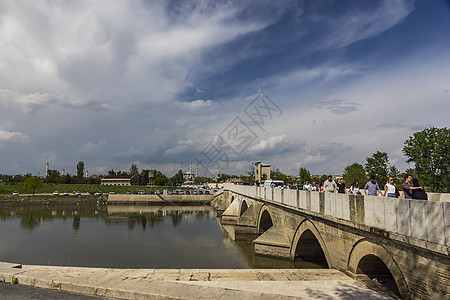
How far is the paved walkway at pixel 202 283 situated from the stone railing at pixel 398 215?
2.06m

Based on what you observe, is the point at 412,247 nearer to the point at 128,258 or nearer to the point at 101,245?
the point at 128,258

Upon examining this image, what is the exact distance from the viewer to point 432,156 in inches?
1107

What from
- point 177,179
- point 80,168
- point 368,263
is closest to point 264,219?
point 368,263

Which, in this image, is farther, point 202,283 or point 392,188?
point 392,188

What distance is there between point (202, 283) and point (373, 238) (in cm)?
513

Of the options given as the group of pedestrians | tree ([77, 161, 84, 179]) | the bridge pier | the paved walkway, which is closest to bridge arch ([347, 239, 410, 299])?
the paved walkway

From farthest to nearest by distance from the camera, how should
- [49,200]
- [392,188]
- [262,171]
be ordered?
1. [49,200]
2. [262,171]
3. [392,188]

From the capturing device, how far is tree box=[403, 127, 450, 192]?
2797cm

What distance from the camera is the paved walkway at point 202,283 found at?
233 inches

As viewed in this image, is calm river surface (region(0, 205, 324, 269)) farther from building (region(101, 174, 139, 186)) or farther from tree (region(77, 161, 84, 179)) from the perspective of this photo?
building (region(101, 174, 139, 186))

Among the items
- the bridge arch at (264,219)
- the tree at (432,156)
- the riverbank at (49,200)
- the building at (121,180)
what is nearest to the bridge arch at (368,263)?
the bridge arch at (264,219)

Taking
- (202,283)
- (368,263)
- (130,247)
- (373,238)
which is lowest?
(130,247)

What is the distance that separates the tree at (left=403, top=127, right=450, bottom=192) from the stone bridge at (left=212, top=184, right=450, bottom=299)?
1966cm

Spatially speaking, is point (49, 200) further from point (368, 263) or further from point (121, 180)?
point (368, 263)
